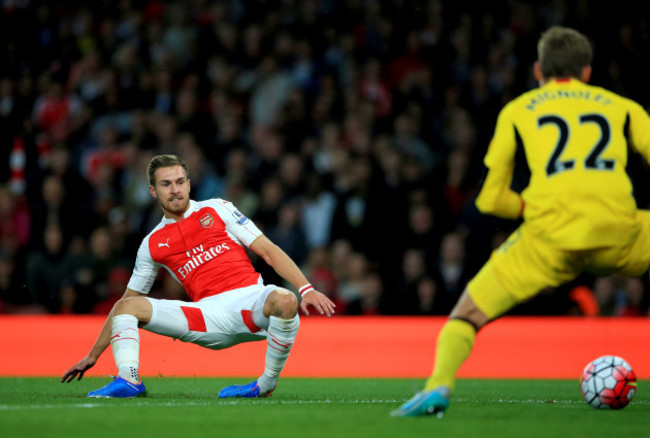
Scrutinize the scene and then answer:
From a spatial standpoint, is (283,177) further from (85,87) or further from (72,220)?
(85,87)

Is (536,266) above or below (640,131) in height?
below

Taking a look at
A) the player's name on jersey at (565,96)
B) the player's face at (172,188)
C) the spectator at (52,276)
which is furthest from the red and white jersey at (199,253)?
the spectator at (52,276)

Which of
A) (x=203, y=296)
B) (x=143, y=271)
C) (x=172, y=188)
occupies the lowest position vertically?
(x=203, y=296)

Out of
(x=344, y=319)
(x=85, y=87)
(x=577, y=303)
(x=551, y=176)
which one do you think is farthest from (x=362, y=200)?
(x=551, y=176)

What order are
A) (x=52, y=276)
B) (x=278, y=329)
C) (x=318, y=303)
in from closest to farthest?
(x=318, y=303), (x=278, y=329), (x=52, y=276)

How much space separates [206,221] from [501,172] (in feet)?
7.97

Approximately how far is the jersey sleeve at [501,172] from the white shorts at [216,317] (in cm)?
181

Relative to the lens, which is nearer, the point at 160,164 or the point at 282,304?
the point at 282,304

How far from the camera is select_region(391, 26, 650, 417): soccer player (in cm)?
441

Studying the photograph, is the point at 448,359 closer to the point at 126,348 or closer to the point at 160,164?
the point at 126,348

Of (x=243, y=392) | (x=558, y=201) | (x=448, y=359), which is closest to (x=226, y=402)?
(x=243, y=392)

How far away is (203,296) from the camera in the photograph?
632 centimetres

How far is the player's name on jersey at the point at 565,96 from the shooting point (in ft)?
14.9

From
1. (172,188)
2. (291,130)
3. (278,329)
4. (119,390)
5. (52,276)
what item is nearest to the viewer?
(119,390)
